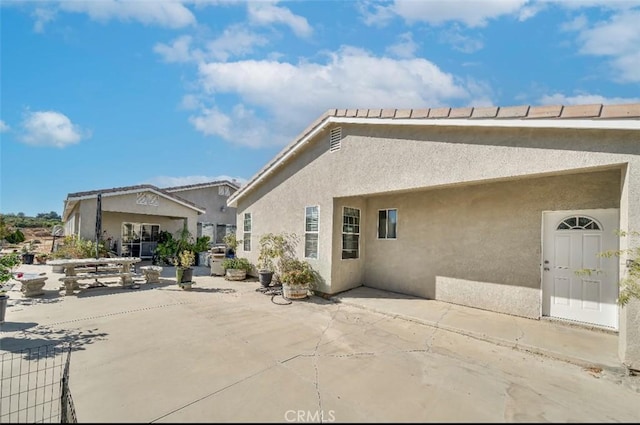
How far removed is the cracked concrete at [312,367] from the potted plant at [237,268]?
4511mm

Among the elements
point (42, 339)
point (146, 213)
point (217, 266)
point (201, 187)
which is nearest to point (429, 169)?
point (42, 339)

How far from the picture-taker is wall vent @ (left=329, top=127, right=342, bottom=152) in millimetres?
9672

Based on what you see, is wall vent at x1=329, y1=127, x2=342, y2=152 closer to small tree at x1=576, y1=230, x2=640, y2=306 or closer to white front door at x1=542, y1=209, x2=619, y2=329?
white front door at x1=542, y1=209, x2=619, y2=329

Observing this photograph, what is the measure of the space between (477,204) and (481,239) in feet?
3.30

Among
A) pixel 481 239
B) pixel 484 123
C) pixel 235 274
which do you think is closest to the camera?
pixel 484 123

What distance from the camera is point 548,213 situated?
7.16 m

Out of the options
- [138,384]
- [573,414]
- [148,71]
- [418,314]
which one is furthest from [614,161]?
[148,71]

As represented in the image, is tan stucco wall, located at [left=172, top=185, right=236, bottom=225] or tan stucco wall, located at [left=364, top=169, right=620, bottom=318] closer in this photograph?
tan stucco wall, located at [left=364, top=169, right=620, bottom=318]

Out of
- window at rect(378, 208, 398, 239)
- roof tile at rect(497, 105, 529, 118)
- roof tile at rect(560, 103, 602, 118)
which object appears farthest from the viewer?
window at rect(378, 208, 398, 239)

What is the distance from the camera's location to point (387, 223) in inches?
404

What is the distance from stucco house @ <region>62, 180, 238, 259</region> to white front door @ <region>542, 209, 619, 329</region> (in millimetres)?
19227

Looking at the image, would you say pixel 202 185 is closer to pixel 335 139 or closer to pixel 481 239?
pixel 335 139

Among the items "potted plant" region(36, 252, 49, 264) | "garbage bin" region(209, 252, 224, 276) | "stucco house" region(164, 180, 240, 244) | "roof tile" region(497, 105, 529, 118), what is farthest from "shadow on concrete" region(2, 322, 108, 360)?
"stucco house" region(164, 180, 240, 244)

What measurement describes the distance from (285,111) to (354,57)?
4452 millimetres
